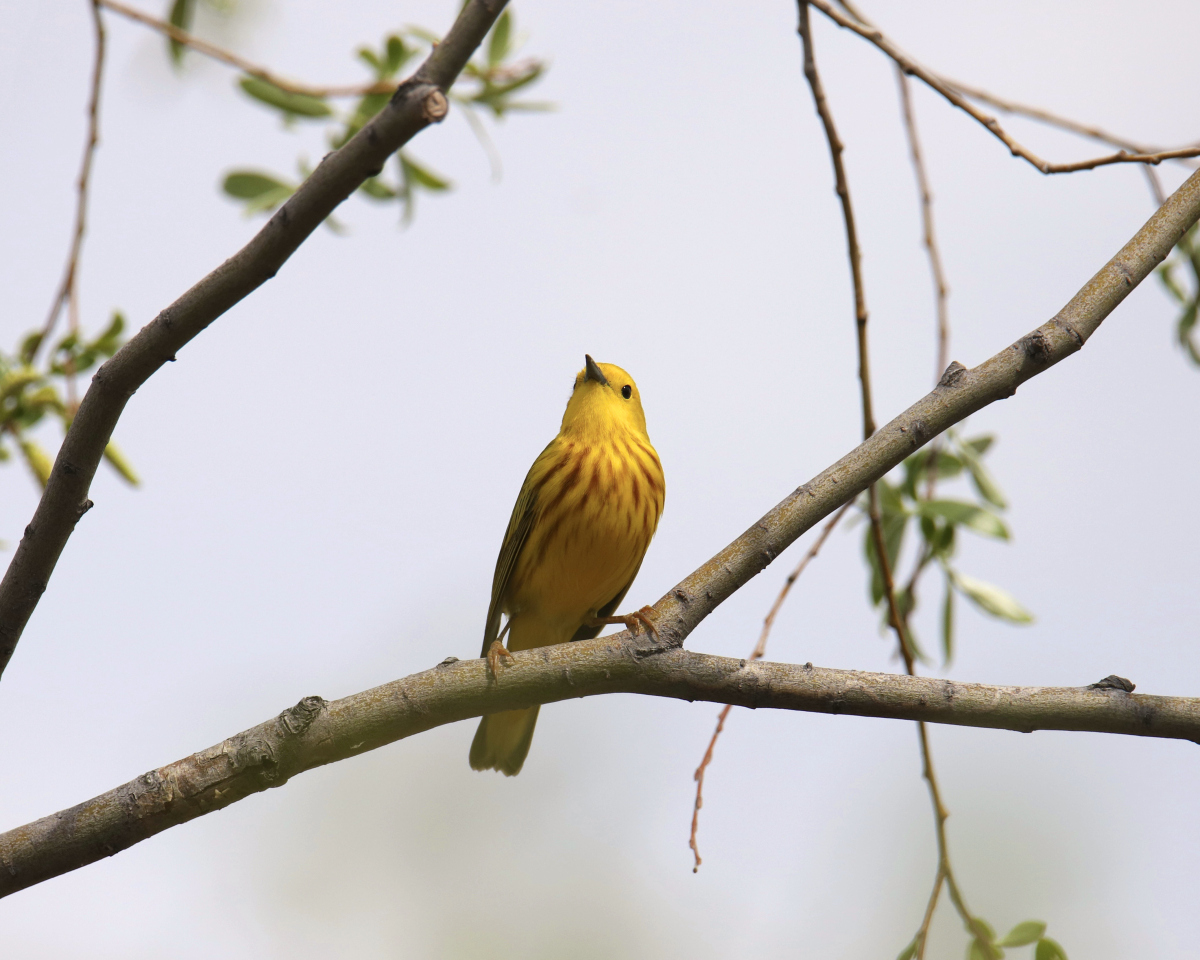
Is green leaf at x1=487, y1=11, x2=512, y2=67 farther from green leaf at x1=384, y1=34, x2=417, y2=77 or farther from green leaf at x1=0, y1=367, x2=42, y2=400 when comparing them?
green leaf at x1=0, y1=367, x2=42, y2=400

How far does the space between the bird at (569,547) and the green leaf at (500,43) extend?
1678 mm

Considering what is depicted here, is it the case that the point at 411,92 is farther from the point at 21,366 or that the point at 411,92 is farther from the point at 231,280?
the point at 21,366

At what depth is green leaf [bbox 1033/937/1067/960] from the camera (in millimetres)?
2787

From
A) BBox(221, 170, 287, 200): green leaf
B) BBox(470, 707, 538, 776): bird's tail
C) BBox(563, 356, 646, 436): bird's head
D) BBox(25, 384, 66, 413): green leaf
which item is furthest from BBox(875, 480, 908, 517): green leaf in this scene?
BBox(25, 384, 66, 413): green leaf

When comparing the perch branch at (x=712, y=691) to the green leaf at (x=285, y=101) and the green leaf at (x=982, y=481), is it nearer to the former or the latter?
the green leaf at (x=982, y=481)

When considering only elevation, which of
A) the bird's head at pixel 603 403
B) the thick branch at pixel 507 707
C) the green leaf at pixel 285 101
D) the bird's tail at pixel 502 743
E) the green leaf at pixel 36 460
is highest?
the green leaf at pixel 285 101

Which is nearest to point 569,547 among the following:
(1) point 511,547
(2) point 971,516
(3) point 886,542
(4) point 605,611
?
(1) point 511,547

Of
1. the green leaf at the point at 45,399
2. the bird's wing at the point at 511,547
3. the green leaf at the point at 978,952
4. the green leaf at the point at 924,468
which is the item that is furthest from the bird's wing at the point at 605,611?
the green leaf at the point at 45,399

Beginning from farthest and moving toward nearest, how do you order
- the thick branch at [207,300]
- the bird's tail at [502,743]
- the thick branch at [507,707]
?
the bird's tail at [502,743]
the thick branch at [507,707]
the thick branch at [207,300]

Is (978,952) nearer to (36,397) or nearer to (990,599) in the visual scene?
(990,599)

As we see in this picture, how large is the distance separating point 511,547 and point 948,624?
6.11 ft

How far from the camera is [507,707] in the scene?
2.50m

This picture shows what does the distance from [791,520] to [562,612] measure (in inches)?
88.6

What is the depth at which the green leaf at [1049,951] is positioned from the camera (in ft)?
9.14
